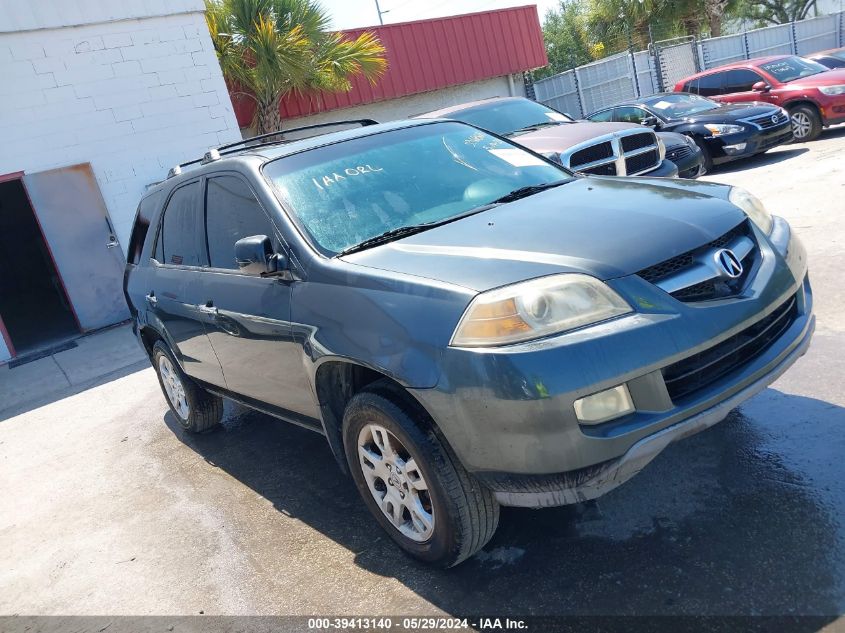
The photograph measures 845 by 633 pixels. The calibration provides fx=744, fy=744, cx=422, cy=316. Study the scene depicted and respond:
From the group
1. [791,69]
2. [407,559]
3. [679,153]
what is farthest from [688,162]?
[407,559]

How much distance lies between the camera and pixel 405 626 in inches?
113

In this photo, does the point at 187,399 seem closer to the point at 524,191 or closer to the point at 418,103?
the point at 524,191

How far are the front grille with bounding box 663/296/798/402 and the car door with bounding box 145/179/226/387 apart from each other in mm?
2792

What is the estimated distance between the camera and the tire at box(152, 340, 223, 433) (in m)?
5.36

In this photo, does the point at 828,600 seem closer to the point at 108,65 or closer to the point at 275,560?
the point at 275,560

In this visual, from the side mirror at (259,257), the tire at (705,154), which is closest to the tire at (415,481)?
the side mirror at (259,257)

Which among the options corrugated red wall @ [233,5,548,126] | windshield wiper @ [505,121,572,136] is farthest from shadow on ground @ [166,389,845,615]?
corrugated red wall @ [233,5,548,126]

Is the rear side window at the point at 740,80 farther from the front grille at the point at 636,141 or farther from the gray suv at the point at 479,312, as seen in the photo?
the gray suv at the point at 479,312

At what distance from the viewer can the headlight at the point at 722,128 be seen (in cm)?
1133

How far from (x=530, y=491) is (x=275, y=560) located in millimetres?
1550

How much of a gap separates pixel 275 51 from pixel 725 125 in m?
8.14

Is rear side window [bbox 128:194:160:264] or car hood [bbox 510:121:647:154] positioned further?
car hood [bbox 510:121:647:154]

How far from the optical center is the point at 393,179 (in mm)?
3795

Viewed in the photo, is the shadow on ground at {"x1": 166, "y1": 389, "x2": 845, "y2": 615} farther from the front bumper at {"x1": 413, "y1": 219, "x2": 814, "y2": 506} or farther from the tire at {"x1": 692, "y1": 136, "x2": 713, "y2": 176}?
the tire at {"x1": 692, "y1": 136, "x2": 713, "y2": 176}
